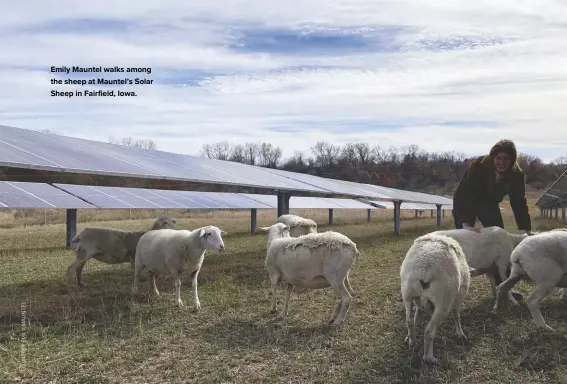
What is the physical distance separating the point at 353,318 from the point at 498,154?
3014 mm

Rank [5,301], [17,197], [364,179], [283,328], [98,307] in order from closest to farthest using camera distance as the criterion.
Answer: [283,328], [98,307], [5,301], [17,197], [364,179]

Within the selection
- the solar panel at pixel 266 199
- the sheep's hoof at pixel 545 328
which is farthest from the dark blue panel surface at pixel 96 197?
the sheep's hoof at pixel 545 328

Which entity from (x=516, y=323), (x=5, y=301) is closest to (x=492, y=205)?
(x=516, y=323)

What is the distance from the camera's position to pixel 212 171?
680 inches

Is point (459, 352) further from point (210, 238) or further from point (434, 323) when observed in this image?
point (210, 238)

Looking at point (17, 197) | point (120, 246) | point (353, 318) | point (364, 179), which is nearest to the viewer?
point (353, 318)

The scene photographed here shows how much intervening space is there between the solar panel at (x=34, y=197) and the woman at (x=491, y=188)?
9.21 metres

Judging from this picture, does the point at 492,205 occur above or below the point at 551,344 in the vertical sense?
above

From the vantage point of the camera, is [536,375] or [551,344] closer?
[536,375]

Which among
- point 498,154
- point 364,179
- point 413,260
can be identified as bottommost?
point 364,179

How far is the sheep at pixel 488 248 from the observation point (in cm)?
700

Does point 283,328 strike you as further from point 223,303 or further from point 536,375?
point 536,375

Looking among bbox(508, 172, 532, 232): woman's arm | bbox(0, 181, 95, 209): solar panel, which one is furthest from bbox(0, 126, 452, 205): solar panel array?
bbox(508, 172, 532, 232): woman's arm

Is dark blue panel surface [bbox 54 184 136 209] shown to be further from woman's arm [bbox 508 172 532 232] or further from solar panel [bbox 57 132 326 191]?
woman's arm [bbox 508 172 532 232]
